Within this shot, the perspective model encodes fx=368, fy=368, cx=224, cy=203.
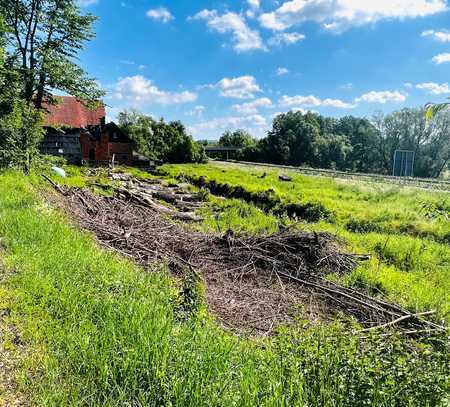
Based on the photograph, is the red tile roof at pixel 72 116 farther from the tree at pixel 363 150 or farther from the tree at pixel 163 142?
the tree at pixel 363 150

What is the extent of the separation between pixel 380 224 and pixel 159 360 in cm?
1335

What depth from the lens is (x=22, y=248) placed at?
20.4 ft

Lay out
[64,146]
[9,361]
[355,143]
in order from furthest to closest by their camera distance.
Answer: [355,143], [64,146], [9,361]

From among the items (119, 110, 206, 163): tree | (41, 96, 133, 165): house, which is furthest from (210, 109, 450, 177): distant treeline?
(41, 96, 133, 165): house

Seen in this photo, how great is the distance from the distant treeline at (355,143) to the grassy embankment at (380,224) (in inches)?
1575

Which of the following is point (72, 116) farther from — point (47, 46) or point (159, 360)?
point (159, 360)

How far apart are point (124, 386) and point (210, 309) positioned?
3559mm

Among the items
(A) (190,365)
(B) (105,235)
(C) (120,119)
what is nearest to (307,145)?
(C) (120,119)

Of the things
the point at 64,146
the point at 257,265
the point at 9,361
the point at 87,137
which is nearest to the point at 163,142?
the point at 87,137

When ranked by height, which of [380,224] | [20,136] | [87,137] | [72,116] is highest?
[72,116]

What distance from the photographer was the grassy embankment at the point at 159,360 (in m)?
3.04

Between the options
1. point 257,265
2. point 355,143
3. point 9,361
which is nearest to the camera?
point 9,361

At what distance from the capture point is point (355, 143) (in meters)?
75.3

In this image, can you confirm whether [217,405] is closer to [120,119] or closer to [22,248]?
[22,248]
